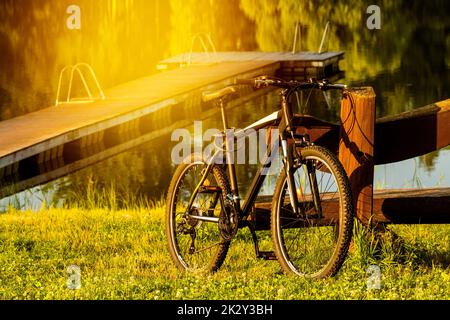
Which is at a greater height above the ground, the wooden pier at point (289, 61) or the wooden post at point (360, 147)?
the wooden post at point (360, 147)

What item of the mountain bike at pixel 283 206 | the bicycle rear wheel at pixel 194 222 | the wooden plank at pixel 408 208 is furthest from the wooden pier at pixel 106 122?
the wooden plank at pixel 408 208

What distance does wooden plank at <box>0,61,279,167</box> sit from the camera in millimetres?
15086

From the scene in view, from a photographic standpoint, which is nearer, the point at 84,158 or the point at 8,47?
the point at 84,158

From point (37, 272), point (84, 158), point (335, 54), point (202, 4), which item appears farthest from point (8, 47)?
point (37, 272)

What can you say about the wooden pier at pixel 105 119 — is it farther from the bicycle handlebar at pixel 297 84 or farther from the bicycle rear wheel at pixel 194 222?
the bicycle handlebar at pixel 297 84

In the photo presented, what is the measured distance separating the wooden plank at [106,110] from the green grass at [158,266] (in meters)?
5.46

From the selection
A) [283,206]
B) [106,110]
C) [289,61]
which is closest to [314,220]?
[283,206]

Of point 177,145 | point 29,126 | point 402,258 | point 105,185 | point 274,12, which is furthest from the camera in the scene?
point 274,12

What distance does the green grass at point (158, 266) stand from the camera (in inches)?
240

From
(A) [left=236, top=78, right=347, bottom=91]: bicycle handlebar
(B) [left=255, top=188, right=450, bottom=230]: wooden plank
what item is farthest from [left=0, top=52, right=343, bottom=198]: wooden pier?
(A) [left=236, top=78, right=347, bottom=91]: bicycle handlebar

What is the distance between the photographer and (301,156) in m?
6.25

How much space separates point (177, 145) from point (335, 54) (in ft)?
35.8

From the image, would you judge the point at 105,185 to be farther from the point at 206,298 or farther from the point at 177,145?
the point at 206,298

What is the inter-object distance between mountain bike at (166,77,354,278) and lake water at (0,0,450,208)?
5.59m
